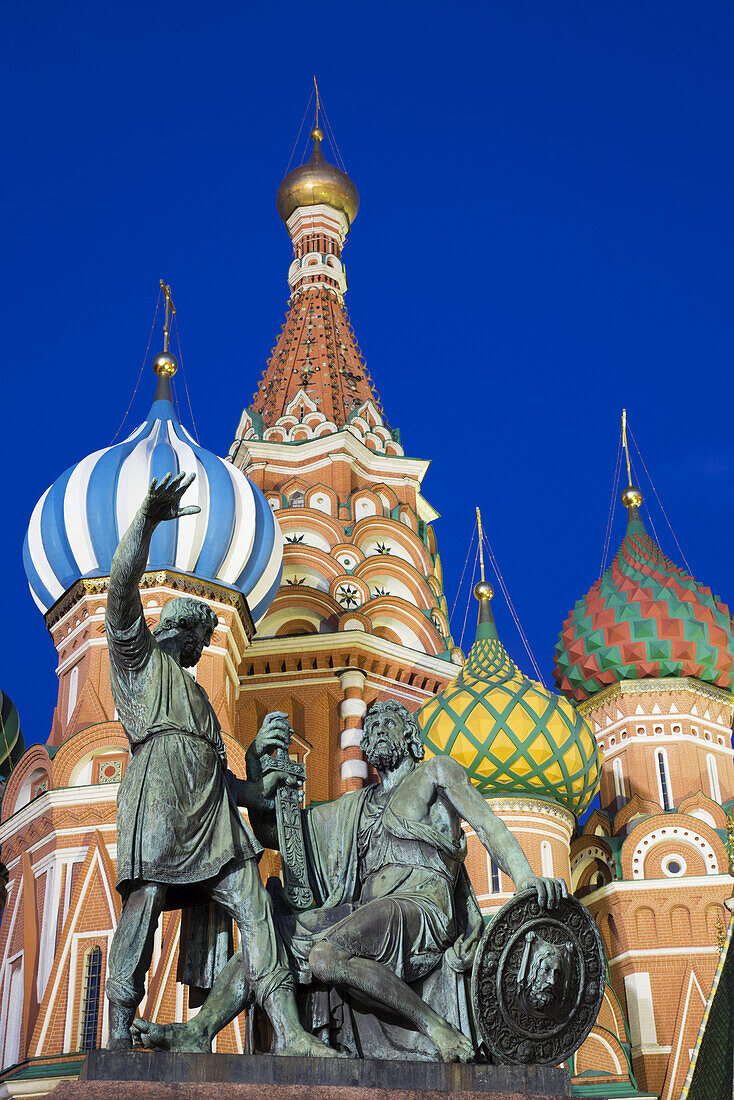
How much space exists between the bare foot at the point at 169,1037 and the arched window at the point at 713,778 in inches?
831

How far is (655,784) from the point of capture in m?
25.2

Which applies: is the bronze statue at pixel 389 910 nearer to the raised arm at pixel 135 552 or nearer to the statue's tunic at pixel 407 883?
the statue's tunic at pixel 407 883

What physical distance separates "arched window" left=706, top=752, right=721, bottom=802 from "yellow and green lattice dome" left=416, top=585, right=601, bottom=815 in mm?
3093

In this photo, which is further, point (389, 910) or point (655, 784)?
point (655, 784)

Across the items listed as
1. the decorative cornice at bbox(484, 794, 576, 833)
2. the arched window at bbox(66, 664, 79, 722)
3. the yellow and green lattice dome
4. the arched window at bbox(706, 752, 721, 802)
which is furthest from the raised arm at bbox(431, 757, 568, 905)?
the arched window at bbox(706, 752, 721, 802)

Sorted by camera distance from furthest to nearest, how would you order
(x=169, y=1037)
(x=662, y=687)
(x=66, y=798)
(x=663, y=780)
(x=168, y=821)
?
(x=662, y=687) → (x=663, y=780) → (x=66, y=798) → (x=168, y=821) → (x=169, y=1037)

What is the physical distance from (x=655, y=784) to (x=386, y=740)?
65.1ft

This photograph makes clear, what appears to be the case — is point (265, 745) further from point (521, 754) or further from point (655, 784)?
point (655, 784)

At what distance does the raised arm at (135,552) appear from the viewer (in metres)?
5.68

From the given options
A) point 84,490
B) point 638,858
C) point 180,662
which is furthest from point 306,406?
point 180,662

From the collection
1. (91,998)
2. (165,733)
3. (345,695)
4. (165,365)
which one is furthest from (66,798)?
(165,733)

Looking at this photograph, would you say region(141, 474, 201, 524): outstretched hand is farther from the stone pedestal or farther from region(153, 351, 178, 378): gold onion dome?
region(153, 351, 178, 378): gold onion dome

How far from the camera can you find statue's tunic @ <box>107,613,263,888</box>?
547 centimetres

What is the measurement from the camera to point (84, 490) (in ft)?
68.2
